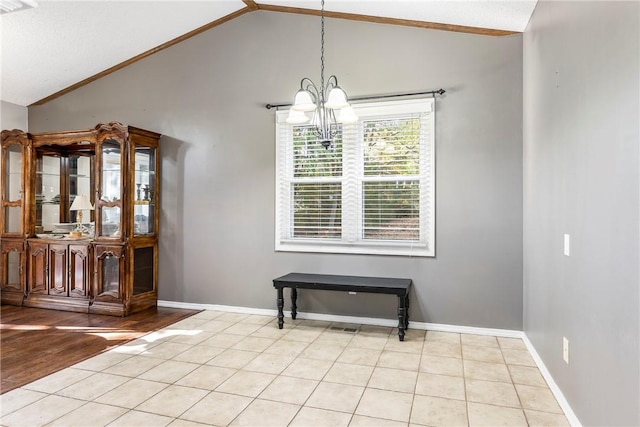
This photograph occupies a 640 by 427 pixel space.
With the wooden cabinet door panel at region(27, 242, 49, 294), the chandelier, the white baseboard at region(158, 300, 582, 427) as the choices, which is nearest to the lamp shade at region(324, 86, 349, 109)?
the chandelier

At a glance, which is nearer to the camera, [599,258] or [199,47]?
[599,258]

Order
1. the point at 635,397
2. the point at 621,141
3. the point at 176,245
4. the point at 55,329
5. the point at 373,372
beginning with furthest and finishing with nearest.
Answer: the point at 176,245 < the point at 55,329 < the point at 373,372 < the point at 621,141 < the point at 635,397

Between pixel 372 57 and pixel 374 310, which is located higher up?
pixel 372 57

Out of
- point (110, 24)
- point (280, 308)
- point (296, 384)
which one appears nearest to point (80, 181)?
point (110, 24)

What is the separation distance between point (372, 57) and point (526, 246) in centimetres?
237

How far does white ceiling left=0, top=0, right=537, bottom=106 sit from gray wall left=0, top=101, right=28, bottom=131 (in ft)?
0.44

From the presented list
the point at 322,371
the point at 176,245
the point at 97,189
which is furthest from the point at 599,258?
the point at 97,189

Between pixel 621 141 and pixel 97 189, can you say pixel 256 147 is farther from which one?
pixel 621 141

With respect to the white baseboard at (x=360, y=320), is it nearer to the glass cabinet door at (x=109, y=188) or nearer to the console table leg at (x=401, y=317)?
the console table leg at (x=401, y=317)

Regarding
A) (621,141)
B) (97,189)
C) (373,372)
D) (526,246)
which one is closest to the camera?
(621,141)

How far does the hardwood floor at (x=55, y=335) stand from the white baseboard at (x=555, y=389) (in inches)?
134

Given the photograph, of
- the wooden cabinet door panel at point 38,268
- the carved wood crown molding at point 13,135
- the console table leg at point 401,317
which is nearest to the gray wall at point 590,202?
the console table leg at point 401,317

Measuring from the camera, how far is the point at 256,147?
14.7 ft

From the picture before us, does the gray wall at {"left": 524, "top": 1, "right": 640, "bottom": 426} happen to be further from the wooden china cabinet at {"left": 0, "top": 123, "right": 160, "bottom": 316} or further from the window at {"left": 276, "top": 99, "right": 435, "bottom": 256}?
the wooden china cabinet at {"left": 0, "top": 123, "right": 160, "bottom": 316}
